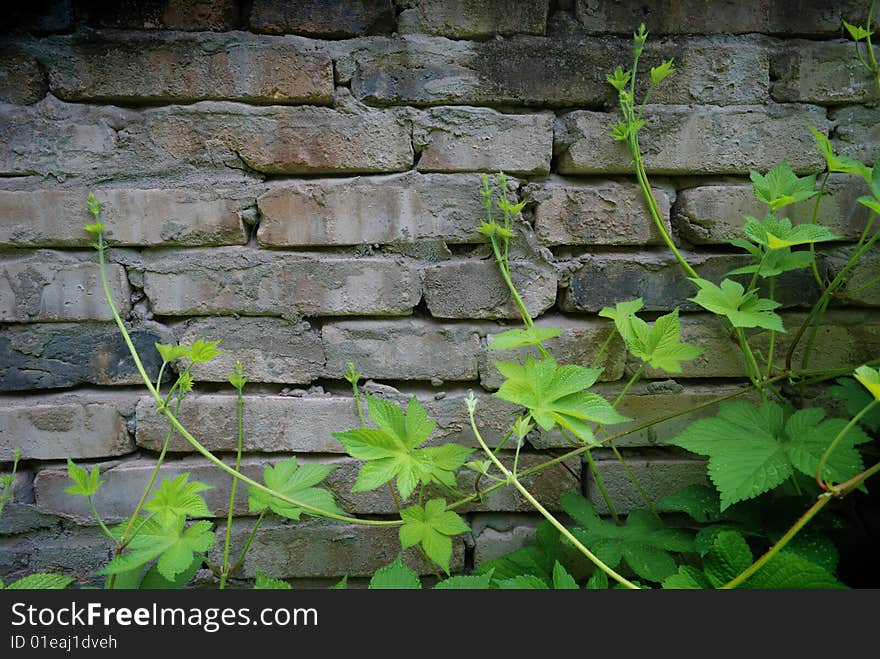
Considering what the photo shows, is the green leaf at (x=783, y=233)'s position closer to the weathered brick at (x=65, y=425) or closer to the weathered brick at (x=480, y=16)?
the weathered brick at (x=480, y=16)

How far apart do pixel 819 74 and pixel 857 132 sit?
0.13 m

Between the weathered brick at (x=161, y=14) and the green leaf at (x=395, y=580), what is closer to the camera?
the green leaf at (x=395, y=580)

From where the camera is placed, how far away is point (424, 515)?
38.6 inches

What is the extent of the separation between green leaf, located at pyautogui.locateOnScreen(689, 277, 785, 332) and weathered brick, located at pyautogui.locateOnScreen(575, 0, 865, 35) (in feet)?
1.58

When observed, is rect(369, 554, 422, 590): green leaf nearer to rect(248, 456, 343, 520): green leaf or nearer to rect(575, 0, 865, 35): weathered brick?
rect(248, 456, 343, 520): green leaf

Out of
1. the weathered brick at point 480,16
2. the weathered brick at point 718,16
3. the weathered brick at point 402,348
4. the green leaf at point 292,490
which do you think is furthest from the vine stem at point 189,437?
the weathered brick at point 718,16

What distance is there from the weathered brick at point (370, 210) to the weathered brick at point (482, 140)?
0.09ft

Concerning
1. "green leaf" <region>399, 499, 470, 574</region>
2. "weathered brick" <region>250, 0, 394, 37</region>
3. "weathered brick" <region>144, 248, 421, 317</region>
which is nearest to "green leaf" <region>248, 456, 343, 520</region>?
"green leaf" <region>399, 499, 470, 574</region>

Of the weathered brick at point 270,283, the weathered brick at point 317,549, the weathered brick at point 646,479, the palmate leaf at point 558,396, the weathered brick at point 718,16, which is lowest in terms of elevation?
the weathered brick at point 317,549

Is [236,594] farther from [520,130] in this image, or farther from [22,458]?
[520,130]

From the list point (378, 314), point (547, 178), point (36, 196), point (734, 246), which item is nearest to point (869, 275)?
point (734, 246)

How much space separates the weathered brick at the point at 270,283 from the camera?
3.50 feet

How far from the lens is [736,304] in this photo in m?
0.98

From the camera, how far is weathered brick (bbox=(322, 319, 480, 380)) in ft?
3.59
